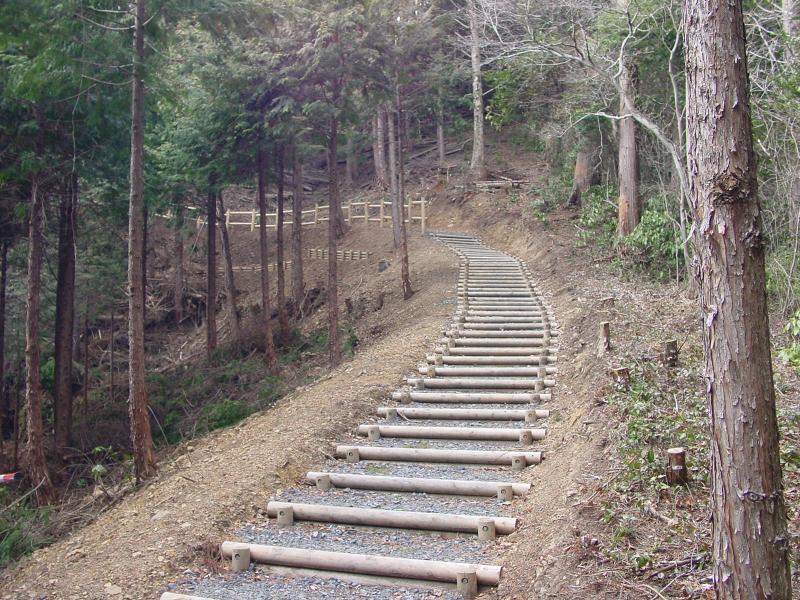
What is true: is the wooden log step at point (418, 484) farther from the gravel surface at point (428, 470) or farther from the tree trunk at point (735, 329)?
the tree trunk at point (735, 329)

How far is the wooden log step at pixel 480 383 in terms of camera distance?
35.2 feet

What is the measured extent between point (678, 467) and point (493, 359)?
655 centimetres

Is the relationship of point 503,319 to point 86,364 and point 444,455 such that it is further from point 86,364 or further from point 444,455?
point 86,364

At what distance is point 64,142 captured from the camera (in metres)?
13.3

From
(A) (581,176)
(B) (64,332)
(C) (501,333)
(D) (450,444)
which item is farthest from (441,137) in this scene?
(D) (450,444)

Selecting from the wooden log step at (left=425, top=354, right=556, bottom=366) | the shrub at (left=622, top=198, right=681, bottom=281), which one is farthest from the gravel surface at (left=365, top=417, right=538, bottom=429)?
the shrub at (left=622, top=198, right=681, bottom=281)

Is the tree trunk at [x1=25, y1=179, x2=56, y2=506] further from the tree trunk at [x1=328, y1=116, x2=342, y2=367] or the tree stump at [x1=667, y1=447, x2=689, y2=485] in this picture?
the tree stump at [x1=667, y1=447, x2=689, y2=485]

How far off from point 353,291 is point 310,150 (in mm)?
7525

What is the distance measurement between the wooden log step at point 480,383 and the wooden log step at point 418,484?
3.34 metres

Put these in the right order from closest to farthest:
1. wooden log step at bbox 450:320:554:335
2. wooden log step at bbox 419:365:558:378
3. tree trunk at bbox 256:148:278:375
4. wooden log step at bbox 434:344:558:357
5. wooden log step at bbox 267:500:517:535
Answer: wooden log step at bbox 267:500:517:535
wooden log step at bbox 419:365:558:378
wooden log step at bbox 434:344:558:357
wooden log step at bbox 450:320:554:335
tree trunk at bbox 256:148:278:375

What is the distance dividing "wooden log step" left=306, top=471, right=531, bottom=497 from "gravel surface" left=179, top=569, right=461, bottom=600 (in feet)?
5.50

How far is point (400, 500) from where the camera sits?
7.34 meters

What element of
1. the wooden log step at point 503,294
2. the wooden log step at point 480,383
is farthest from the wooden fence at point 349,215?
the wooden log step at point 480,383

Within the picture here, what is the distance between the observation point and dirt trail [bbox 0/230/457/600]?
6.32 m
